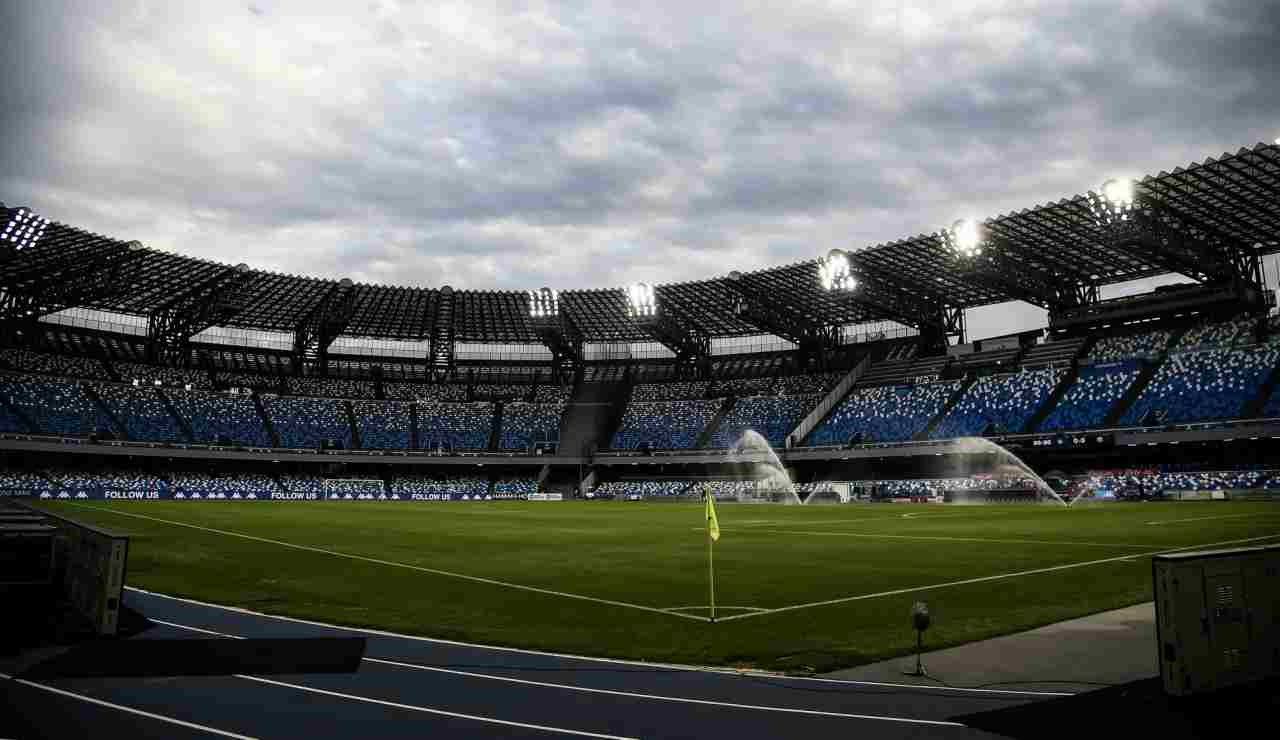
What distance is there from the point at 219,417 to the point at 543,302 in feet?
117

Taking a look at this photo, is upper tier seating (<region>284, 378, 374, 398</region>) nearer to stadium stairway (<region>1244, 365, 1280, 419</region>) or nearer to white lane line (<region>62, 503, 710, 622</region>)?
white lane line (<region>62, 503, 710, 622</region>)

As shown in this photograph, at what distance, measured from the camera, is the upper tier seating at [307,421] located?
3469 inches

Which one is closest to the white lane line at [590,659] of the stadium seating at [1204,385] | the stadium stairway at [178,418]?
the stadium seating at [1204,385]

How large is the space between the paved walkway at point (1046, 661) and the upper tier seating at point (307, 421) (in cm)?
8691

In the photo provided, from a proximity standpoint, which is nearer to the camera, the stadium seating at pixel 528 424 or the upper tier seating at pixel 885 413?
the upper tier seating at pixel 885 413

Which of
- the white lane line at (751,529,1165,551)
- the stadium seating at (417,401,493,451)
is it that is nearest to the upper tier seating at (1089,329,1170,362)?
the white lane line at (751,529,1165,551)

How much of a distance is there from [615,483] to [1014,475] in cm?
4592

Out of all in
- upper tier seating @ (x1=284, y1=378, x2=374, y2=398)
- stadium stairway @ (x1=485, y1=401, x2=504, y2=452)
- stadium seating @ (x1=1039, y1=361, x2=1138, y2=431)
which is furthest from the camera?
stadium stairway @ (x1=485, y1=401, x2=504, y2=452)

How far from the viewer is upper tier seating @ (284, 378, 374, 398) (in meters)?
95.4

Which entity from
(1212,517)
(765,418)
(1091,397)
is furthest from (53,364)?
(1091,397)

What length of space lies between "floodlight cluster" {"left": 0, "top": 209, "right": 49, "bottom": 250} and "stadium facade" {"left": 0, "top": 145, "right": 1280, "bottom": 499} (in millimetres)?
167

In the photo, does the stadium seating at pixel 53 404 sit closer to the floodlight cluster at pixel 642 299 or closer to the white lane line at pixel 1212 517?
the floodlight cluster at pixel 642 299

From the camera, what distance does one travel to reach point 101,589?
39.1ft

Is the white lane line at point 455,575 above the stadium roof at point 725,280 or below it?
below
